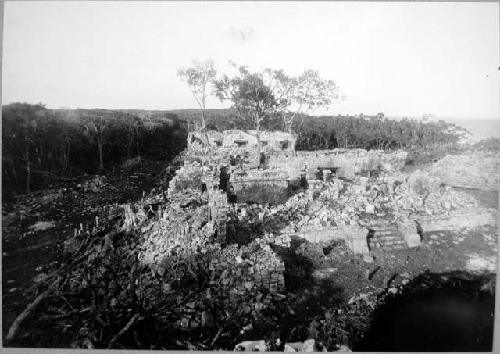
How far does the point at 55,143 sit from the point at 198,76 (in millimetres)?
3115

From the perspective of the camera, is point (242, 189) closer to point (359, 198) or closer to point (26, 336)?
point (359, 198)

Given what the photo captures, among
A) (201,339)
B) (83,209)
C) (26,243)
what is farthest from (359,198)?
(26,243)

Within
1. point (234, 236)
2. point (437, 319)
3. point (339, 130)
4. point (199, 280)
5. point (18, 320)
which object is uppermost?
point (339, 130)

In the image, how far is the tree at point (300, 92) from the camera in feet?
24.3

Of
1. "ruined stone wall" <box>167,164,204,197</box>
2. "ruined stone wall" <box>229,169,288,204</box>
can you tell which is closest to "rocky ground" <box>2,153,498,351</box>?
"ruined stone wall" <box>167,164,204,197</box>

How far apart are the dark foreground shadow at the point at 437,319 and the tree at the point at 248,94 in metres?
5.23

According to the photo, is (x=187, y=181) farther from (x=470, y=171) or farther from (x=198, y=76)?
(x=470, y=171)

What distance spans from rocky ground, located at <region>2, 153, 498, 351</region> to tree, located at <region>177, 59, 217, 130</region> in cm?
262

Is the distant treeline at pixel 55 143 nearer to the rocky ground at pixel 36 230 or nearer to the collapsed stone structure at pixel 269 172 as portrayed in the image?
the rocky ground at pixel 36 230

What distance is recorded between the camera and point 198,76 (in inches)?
269

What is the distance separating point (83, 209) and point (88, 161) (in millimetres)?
1185

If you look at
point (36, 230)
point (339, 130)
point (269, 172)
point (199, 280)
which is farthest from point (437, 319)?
point (339, 130)

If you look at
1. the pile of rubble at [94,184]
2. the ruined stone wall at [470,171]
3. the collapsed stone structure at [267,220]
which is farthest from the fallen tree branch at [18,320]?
the ruined stone wall at [470,171]

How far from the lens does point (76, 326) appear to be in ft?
16.1
